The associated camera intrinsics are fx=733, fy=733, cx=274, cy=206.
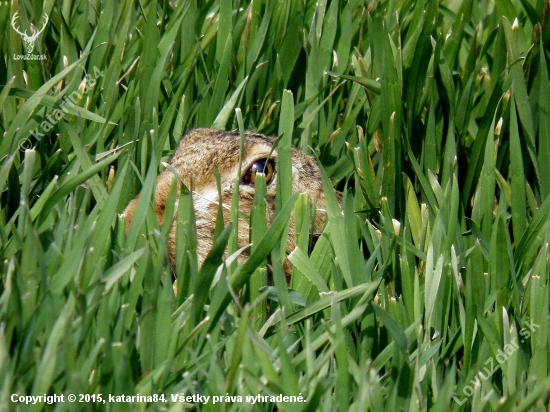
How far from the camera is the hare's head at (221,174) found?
112 inches

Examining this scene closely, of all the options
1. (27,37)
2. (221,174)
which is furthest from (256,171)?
(27,37)

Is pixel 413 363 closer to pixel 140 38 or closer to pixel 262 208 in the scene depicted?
pixel 262 208

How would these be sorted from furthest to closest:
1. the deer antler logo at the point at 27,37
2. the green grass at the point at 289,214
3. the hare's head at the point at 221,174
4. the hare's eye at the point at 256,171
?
1. the deer antler logo at the point at 27,37
2. the hare's eye at the point at 256,171
3. the hare's head at the point at 221,174
4. the green grass at the point at 289,214

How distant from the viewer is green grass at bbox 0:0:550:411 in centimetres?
174

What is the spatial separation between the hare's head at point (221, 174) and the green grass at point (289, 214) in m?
0.15

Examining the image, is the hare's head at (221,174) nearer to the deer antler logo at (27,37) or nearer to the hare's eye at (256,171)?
the hare's eye at (256,171)

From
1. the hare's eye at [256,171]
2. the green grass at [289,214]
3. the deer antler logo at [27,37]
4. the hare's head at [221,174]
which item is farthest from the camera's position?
the deer antler logo at [27,37]

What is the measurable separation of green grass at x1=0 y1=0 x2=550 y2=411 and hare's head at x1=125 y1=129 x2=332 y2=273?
0.15 m

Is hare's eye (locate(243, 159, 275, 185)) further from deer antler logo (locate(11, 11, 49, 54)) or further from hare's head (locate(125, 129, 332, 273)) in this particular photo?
deer antler logo (locate(11, 11, 49, 54))

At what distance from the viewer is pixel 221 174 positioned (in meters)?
3.08

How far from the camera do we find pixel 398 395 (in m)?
1.80

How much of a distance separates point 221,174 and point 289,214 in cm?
90

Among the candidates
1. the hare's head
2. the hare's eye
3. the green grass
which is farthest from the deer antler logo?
the hare's eye

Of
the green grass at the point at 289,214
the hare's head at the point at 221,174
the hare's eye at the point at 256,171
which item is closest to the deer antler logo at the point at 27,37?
the green grass at the point at 289,214
